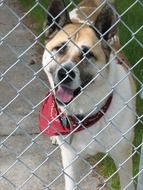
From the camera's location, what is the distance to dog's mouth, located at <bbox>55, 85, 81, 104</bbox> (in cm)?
354

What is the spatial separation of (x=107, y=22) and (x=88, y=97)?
1.58 ft

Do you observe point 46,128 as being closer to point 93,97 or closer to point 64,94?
point 64,94

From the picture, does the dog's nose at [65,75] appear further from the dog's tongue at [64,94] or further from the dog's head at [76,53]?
the dog's tongue at [64,94]

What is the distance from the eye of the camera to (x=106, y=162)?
445 cm

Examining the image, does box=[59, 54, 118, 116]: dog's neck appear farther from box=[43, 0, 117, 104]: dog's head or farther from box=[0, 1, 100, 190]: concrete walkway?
box=[0, 1, 100, 190]: concrete walkway

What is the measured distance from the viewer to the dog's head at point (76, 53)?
11.3 feet

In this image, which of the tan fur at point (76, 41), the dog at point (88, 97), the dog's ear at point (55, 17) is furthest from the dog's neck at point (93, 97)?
the dog's ear at point (55, 17)

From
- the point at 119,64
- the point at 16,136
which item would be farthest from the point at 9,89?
the point at 119,64

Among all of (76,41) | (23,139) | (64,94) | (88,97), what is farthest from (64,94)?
(23,139)

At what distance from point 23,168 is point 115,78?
1.10 metres

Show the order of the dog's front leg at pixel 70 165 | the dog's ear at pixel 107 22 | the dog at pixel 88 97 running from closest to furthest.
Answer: the dog's ear at pixel 107 22 → the dog at pixel 88 97 → the dog's front leg at pixel 70 165

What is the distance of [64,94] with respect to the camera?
11.7 feet

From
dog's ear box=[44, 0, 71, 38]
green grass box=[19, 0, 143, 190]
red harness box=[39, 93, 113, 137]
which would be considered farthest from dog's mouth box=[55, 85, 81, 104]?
green grass box=[19, 0, 143, 190]

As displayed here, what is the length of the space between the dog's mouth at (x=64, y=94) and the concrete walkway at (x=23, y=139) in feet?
0.60
